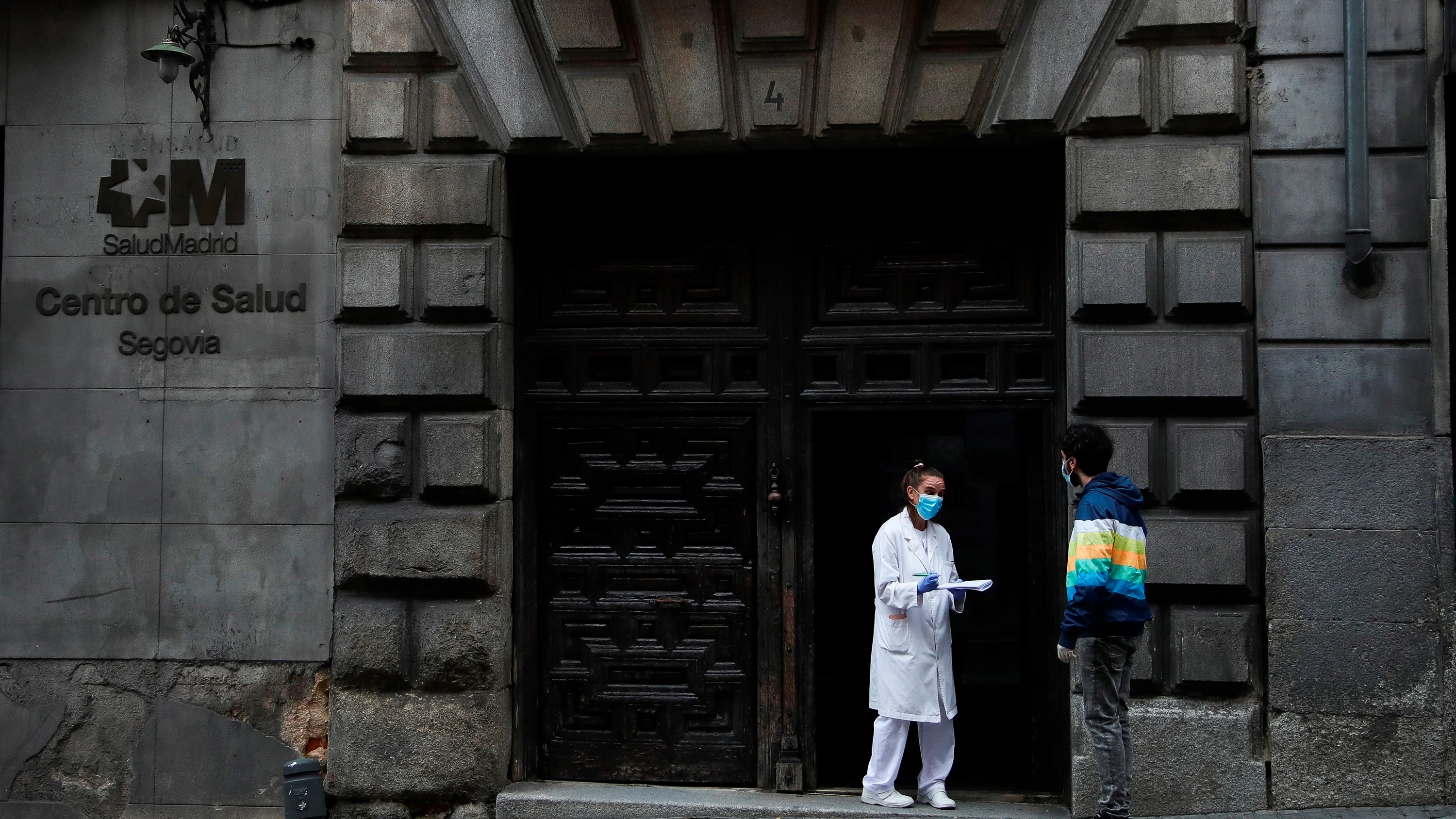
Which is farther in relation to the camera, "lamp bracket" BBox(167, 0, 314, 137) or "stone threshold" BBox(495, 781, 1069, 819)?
"lamp bracket" BBox(167, 0, 314, 137)

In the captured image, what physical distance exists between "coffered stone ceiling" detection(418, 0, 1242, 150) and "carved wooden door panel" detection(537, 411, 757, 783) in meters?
1.72

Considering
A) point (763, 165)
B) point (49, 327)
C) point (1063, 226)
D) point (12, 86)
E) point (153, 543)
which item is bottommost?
point (153, 543)

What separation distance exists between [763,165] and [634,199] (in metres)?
0.80

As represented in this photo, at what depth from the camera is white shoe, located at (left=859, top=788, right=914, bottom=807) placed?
6.48 m

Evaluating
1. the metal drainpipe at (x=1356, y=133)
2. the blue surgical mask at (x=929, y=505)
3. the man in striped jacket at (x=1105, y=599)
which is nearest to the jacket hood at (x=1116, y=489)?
the man in striped jacket at (x=1105, y=599)

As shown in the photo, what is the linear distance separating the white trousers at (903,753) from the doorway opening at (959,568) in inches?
17.9

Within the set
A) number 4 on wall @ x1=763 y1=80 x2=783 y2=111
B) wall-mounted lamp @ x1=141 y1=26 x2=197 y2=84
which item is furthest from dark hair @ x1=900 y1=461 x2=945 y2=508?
wall-mounted lamp @ x1=141 y1=26 x2=197 y2=84

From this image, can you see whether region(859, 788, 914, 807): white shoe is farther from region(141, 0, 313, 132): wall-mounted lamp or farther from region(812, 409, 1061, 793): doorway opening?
region(141, 0, 313, 132): wall-mounted lamp

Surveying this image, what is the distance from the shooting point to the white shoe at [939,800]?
21.1 ft

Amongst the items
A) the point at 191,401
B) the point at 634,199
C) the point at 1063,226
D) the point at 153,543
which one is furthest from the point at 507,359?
the point at 1063,226

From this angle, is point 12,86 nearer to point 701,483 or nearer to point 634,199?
point 634,199

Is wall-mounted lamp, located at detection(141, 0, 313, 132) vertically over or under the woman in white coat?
over

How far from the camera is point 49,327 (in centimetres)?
709

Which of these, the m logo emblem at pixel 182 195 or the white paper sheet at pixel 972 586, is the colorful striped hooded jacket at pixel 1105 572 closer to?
the white paper sheet at pixel 972 586
